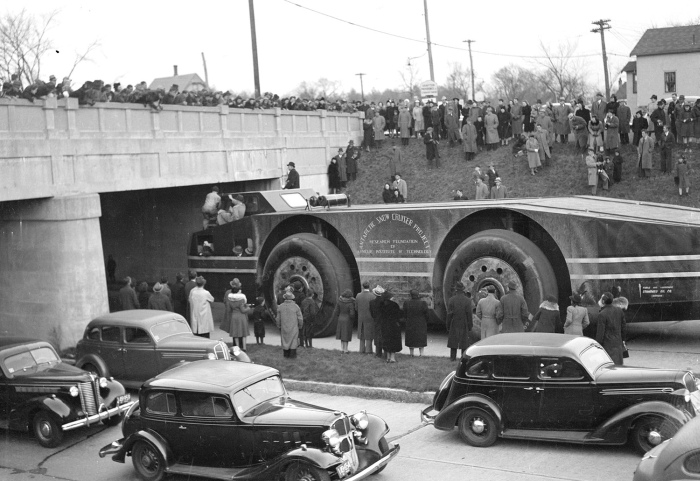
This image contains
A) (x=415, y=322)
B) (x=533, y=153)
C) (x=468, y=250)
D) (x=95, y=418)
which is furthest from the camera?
(x=533, y=153)

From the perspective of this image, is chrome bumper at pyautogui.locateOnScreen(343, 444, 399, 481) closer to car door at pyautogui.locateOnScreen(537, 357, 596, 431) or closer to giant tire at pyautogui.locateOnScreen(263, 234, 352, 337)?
car door at pyautogui.locateOnScreen(537, 357, 596, 431)

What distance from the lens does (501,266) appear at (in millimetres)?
14977

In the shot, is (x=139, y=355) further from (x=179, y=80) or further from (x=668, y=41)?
(x=179, y=80)

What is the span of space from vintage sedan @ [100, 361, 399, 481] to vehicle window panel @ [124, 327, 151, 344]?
3550 mm

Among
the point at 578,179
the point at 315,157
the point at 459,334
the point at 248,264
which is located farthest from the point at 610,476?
the point at 315,157

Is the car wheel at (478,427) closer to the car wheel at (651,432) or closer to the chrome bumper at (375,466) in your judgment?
the chrome bumper at (375,466)

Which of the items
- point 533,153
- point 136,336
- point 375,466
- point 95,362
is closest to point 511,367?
point 375,466

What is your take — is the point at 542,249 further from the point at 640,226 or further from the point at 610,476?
the point at 610,476

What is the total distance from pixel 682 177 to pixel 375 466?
54.0 feet

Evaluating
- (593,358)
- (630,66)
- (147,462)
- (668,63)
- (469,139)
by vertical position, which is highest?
(630,66)

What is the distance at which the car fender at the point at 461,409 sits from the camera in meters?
10.1

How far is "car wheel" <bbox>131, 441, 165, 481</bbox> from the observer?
9.77 meters

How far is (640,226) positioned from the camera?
1416cm

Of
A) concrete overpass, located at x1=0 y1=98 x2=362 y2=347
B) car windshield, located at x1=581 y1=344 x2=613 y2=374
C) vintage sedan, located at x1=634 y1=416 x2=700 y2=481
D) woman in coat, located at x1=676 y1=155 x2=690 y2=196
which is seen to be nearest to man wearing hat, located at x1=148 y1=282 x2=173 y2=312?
concrete overpass, located at x1=0 y1=98 x2=362 y2=347
